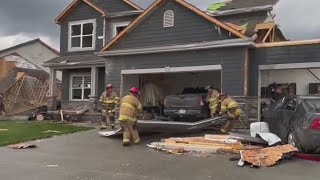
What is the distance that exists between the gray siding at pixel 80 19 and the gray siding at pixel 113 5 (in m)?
0.68

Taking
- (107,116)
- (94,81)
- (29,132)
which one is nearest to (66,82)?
(94,81)

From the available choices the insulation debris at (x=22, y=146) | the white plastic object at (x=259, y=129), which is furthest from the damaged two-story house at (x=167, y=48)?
the insulation debris at (x=22, y=146)

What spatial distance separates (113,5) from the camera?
89.4 feet

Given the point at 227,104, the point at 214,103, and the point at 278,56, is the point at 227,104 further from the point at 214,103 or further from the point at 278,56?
the point at 278,56

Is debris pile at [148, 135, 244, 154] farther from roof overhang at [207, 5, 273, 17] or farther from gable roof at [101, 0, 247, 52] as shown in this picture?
roof overhang at [207, 5, 273, 17]

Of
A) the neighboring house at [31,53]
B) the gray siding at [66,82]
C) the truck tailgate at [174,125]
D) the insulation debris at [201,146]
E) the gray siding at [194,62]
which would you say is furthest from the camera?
the neighboring house at [31,53]

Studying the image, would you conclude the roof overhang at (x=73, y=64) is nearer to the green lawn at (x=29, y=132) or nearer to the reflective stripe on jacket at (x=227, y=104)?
the green lawn at (x=29, y=132)

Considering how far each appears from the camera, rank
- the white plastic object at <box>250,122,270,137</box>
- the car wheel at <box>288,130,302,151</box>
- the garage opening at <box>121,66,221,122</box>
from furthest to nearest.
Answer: the garage opening at <box>121,66,221,122</box>, the white plastic object at <box>250,122,270,137</box>, the car wheel at <box>288,130,302,151</box>

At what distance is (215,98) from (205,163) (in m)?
6.73

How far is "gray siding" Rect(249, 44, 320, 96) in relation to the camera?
17.6 m

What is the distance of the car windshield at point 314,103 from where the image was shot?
1128 cm

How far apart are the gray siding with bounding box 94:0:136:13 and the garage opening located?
500 cm

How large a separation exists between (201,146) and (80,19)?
1696 centimetres

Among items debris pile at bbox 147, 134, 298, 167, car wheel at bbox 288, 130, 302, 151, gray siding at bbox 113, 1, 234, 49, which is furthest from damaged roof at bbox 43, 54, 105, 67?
car wheel at bbox 288, 130, 302, 151
